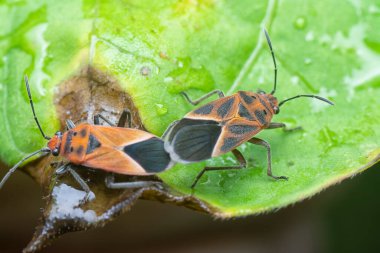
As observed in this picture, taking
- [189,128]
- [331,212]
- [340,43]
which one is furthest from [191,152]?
[331,212]

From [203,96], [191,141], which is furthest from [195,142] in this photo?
[203,96]

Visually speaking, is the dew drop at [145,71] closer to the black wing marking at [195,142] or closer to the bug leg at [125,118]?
the bug leg at [125,118]

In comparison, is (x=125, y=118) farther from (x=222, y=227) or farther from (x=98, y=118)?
(x=222, y=227)

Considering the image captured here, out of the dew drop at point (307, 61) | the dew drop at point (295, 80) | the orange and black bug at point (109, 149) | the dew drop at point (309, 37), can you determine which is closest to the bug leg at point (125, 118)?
the orange and black bug at point (109, 149)

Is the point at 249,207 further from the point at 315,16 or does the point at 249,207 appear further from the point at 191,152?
A: the point at 315,16

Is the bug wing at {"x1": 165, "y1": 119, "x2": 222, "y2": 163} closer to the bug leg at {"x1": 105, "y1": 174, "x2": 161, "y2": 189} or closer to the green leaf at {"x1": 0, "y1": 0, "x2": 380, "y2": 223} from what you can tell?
the green leaf at {"x1": 0, "y1": 0, "x2": 380, "y2": 223}
